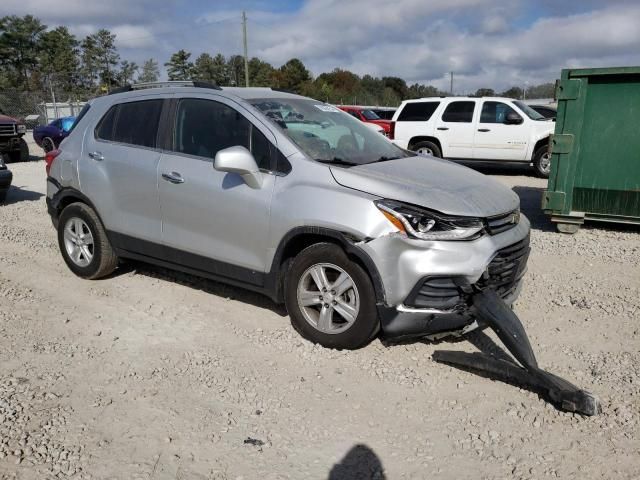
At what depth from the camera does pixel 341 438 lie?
9.94 ft

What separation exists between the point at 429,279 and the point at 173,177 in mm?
2271

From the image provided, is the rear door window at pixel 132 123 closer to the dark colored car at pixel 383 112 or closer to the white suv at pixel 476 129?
the white suv at pixel 476 129

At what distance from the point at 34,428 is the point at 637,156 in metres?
6.84

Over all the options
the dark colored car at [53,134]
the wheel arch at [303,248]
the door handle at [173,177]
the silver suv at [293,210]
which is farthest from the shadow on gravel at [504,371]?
the dark colored car at [53,134]

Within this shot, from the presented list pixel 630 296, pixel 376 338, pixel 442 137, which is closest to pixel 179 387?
pixel 376 338

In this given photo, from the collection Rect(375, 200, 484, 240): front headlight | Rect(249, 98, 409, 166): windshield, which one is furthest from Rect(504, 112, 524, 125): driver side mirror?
Rect(375, 200, 484, 240): front headlight

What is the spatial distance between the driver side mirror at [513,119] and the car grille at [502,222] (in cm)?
923

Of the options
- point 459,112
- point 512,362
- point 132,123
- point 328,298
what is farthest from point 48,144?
point 512,362

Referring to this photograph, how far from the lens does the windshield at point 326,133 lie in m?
4.22

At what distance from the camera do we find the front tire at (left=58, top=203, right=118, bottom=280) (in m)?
5.26

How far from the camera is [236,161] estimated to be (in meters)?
3.93

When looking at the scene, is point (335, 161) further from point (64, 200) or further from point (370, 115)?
point (370, 115)

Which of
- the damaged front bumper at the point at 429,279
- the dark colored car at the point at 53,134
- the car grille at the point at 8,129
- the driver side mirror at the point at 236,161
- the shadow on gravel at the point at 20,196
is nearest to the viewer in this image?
the damaged front bumper at the point at 429,279

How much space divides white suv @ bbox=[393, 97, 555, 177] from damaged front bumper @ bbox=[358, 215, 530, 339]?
9548 mm
